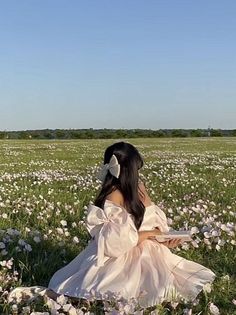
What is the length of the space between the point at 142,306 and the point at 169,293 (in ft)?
1.01

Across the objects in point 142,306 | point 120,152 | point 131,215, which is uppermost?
point 120,152

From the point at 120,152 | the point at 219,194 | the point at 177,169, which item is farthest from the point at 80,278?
the point at 177,169

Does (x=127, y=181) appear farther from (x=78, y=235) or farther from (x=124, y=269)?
(x=78, y=235)

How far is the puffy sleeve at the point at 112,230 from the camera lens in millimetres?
5098

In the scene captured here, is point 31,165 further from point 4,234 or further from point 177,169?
point 4,234

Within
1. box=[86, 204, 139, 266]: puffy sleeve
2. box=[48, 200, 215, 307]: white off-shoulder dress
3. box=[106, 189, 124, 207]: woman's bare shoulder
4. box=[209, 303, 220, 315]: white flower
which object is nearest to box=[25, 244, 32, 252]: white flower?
box=[48, 200, 215, 307]: white off-shoulder dress

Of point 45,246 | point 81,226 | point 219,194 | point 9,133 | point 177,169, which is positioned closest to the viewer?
point 45,246

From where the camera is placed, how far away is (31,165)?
19891mm

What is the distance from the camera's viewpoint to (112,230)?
5133 mm

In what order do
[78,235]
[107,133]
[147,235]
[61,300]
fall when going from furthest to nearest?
[107,133] → [78,235] → [147,235] → [61,300]

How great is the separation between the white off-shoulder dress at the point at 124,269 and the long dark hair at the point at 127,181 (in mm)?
167

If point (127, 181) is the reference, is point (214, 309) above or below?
below

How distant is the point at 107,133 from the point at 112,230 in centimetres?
7226

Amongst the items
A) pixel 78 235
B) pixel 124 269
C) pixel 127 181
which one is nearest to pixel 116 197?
pixel 127 181
